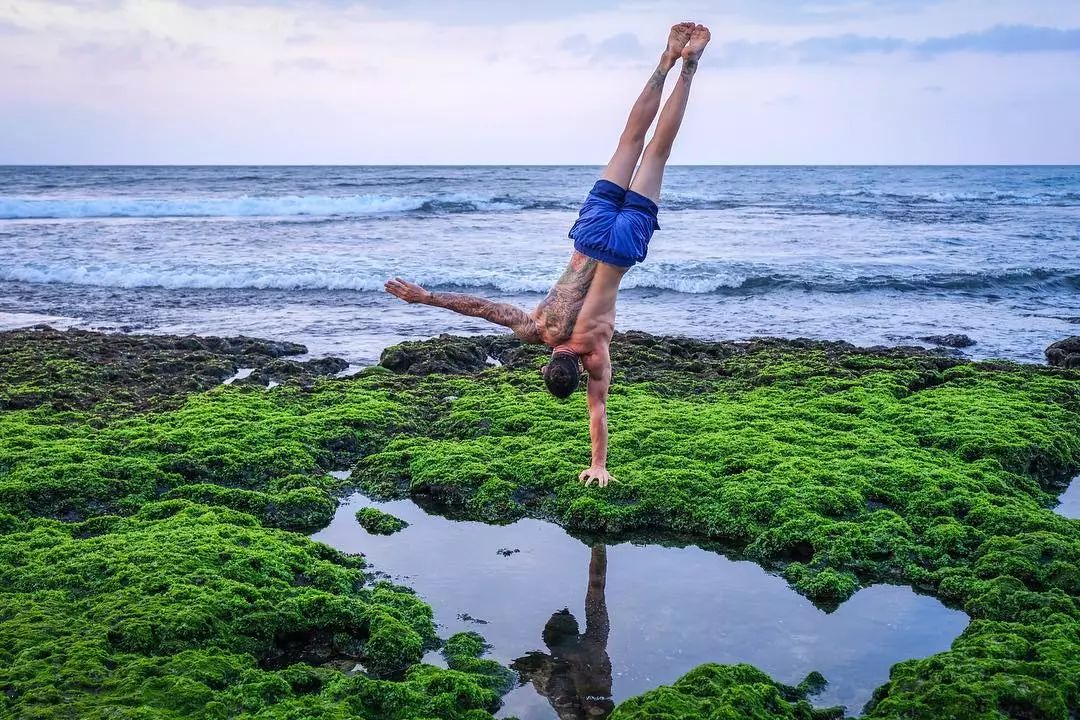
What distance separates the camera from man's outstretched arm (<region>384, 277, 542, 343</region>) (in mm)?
7656

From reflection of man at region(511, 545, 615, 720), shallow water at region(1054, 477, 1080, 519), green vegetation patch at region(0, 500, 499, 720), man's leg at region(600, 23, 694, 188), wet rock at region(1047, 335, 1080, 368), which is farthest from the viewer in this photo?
wet rock at region(1047, 335, 1080, 368)

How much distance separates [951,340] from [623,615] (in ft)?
43.8

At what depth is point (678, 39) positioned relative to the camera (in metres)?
8.67

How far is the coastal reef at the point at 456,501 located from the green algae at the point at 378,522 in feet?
1.53

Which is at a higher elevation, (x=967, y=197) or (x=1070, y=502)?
(x=967, y=197)

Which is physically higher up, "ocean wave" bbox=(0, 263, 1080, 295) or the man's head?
the man's head

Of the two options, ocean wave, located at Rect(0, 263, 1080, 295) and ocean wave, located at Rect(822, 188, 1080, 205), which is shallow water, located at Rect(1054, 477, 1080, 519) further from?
ocean wave, located at Rect(822, 188, 1080, 205)

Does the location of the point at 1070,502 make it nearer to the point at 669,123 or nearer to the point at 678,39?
the point at 669,123

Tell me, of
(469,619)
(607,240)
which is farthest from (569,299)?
(469,619)

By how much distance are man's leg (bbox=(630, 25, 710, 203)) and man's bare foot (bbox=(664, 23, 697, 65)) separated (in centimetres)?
5

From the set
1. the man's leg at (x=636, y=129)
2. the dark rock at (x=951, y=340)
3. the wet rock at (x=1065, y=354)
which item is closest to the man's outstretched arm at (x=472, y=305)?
the man's leg at (x=636, y=129)

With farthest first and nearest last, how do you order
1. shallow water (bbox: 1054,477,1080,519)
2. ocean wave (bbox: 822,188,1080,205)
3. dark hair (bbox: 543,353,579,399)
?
ocean wave (bbox: 822,188,1080,205) → shallow water (bbox: 1054,477,1080,519) → dark hair (bbox: 543,353,579,399)

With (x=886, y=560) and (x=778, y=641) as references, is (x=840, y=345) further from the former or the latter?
(x=778, y=641)

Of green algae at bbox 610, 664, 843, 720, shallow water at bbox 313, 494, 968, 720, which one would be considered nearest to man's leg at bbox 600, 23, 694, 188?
shallow water at bbox 313, 494, 968, 720
